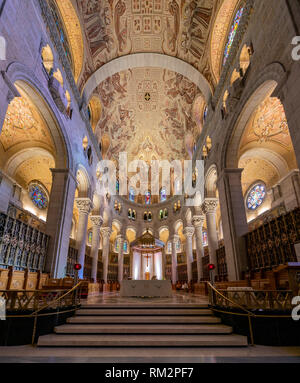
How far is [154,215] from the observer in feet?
95.7

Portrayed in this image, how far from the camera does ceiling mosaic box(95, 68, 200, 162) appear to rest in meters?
19.8

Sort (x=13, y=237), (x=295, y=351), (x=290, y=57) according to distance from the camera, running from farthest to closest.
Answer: (x=13, y=237)
(x=290, y=57)
(x=295, y=351)

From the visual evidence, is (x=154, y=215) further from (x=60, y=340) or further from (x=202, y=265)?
(x=60, y=340)

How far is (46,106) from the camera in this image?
10078 mm

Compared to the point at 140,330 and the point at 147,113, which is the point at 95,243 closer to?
the point at 140,330

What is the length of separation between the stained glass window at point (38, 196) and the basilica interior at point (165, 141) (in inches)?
3.9

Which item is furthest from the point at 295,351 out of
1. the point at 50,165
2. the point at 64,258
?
the point at 50,165

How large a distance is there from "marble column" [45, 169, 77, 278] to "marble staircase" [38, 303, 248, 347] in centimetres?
520

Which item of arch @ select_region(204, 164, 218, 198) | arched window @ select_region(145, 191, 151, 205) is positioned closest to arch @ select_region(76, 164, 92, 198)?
arch @ select_region(204, 164, 218, 198)

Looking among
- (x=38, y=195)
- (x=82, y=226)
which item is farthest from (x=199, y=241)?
(x=38, y=195)

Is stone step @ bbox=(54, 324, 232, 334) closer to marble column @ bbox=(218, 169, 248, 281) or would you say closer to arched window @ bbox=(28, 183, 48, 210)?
Answer: marble column @ bbox=(218, 169, 248, 281)

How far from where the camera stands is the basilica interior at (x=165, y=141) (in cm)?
455

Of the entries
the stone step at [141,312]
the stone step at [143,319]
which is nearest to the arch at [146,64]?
the stone step at [141,312]

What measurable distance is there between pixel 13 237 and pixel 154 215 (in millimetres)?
21742
